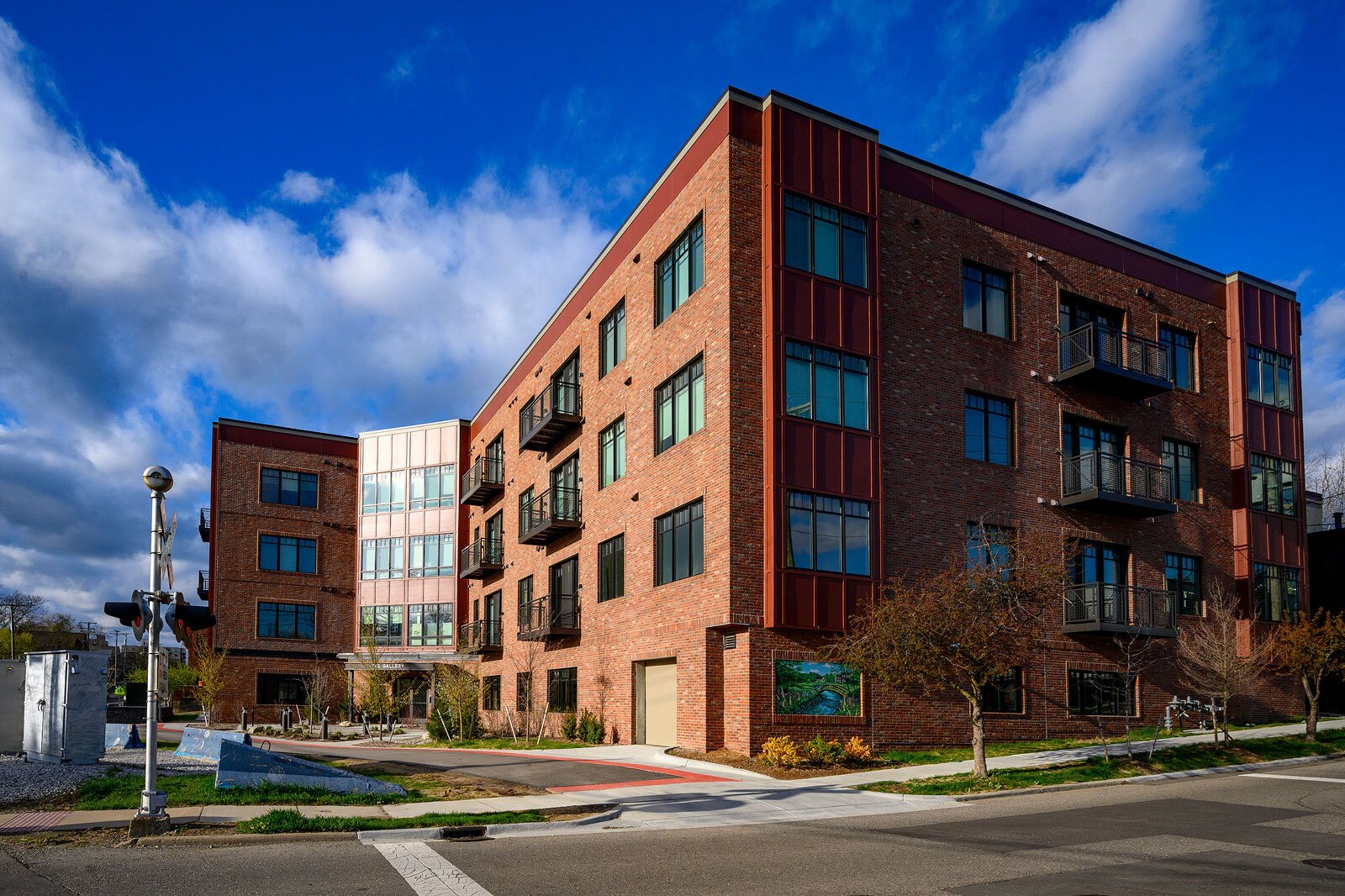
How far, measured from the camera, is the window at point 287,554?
5722 centimetres

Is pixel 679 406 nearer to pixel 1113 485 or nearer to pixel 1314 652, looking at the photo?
pixel 1113 485

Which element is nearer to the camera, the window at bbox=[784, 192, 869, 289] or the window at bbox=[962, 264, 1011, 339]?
the window at bbox=[784, 192, 869, 289]

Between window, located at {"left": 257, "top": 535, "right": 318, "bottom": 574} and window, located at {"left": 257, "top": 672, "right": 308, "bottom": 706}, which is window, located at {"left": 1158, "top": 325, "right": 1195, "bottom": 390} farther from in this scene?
window, located at {"left": 257, "top": 535, "right": 318, "bottom": 574}

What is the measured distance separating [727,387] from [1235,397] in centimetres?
1990

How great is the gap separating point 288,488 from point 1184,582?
4557 cm

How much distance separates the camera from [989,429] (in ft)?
95.5

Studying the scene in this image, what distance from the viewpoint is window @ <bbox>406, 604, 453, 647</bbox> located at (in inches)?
2243

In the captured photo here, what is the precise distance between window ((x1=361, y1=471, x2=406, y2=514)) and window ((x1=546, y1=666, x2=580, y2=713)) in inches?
952

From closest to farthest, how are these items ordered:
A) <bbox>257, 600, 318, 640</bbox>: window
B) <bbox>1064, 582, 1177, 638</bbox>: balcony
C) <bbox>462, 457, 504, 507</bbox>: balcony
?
<bbox>1064, 582, 1177, 638</bbox>: balcony → <bbox>462, 457, 504, 507</bbox>: balcony → <bbox>257, 600, 318, 640</bbox>: window

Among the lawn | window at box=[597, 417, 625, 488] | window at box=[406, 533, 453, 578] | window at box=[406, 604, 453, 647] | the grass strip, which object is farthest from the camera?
window at box=[406, 533, 453, 578]

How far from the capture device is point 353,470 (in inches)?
2419

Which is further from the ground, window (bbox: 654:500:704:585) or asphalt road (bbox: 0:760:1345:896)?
window (bbox: 654:500:704:585)

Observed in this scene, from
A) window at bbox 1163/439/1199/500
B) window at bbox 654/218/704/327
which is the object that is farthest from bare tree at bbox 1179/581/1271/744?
window at bbox 654/218/704/327

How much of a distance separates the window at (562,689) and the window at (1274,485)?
2314cm
